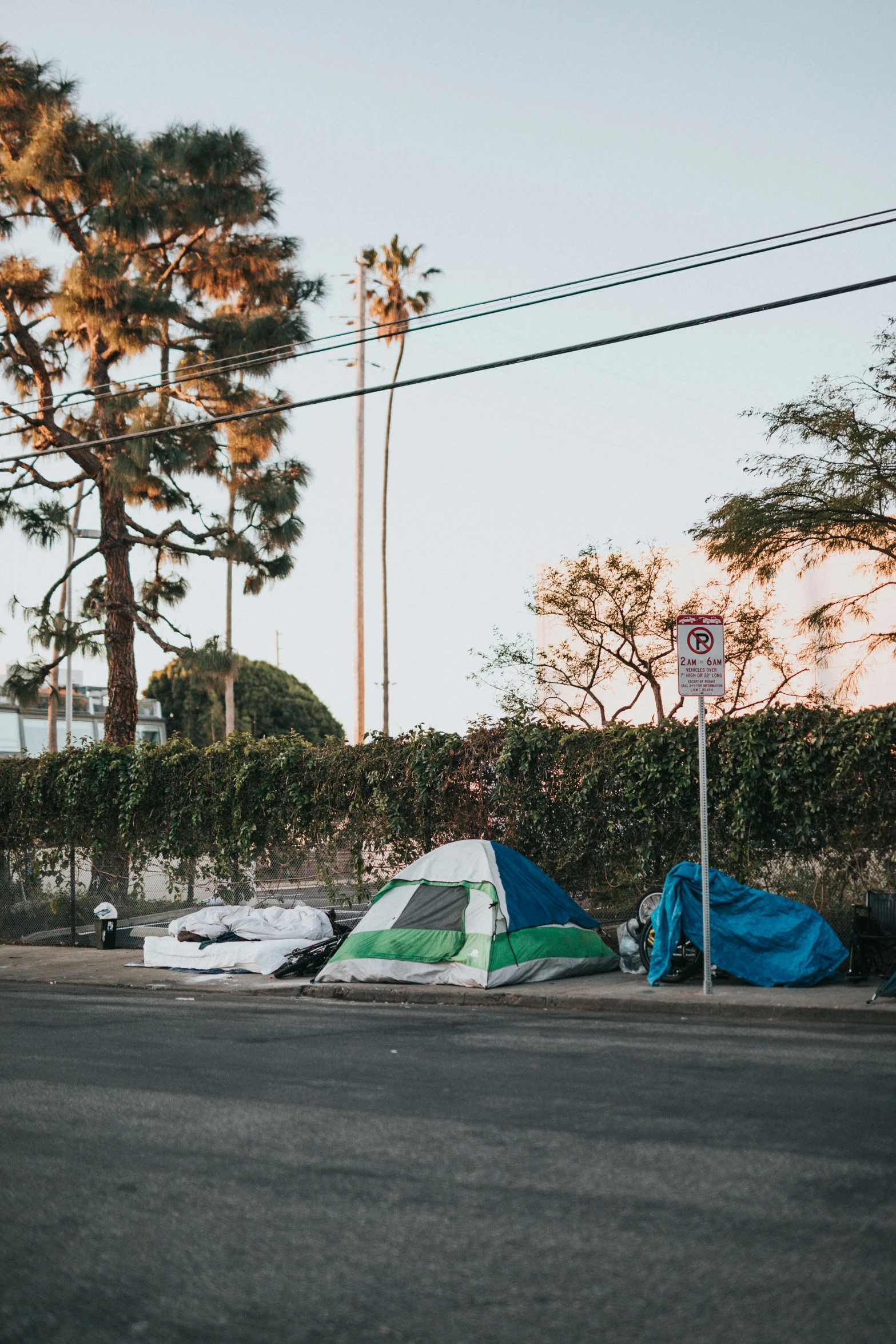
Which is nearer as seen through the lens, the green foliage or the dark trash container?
the dark trash container

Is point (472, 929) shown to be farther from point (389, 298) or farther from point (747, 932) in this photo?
point (389, 298)

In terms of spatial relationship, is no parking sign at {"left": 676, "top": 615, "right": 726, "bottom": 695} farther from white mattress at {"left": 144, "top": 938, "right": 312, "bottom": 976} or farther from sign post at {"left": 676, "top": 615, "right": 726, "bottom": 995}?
white mattress at {"left": 144, "top": 938, "right": 312, "bottom": 976}

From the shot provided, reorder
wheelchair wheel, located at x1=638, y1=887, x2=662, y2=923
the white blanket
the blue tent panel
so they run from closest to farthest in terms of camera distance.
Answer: the blue tent panel < wheelchair wheel, located at x1=638, y1=887, x2=662, y2=923 < the white blanket

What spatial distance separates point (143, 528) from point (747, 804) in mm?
15215

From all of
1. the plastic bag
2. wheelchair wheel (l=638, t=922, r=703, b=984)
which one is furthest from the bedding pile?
wheelchair wheel (l=638, t=922, r=703, b=984)

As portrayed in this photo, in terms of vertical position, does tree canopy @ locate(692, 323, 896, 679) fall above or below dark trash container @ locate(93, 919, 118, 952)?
above

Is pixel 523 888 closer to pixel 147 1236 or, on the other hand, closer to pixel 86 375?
pixel 147 1236

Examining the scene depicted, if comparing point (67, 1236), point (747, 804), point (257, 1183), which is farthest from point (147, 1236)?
point (747, 804)

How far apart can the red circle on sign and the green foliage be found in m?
51.4

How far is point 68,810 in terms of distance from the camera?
1898cm

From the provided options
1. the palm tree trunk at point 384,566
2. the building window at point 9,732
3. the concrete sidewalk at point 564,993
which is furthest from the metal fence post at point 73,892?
the building window at point 9,732

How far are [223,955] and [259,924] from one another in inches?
32.7

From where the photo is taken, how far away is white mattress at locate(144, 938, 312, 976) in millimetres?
14367

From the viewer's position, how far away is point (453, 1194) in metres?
5.20
